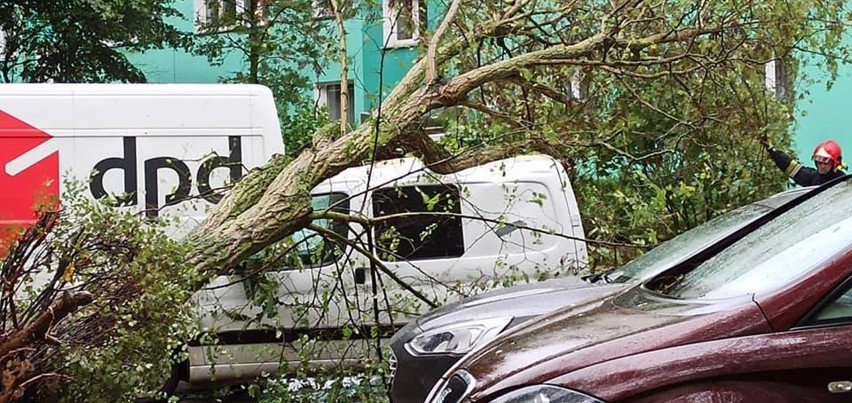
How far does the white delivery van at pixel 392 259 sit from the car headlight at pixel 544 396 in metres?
3.68

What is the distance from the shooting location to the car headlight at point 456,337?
479 cm

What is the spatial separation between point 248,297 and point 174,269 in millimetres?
1350

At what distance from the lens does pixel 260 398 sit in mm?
6160

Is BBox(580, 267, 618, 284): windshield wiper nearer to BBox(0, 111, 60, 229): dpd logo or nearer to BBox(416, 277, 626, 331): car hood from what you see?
BBox(416, 277, 626, 331): car hood

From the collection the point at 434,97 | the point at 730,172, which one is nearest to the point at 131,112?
the point at 434,97

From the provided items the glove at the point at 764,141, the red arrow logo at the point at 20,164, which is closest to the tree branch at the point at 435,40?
the red arrow logo at the point at 20,164

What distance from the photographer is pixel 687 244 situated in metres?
5.73

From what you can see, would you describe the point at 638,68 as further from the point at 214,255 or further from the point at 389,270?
the point at 214,255

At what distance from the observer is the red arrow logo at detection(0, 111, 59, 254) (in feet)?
23.1

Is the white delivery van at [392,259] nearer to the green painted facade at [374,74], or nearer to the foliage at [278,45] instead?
the green painted facade at [374,74]

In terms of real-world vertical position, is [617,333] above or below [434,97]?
below

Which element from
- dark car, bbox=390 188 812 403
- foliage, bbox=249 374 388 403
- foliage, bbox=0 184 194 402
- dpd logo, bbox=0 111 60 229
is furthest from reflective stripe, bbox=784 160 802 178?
dpd logo, bbox=0 111 60 229

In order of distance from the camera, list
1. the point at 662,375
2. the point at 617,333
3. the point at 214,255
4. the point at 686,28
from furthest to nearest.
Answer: the point at 686,28 < the point at 214,255 < the point at 617,333 < the point at 662,375

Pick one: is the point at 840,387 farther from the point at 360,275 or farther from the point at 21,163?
the point at 21,163
